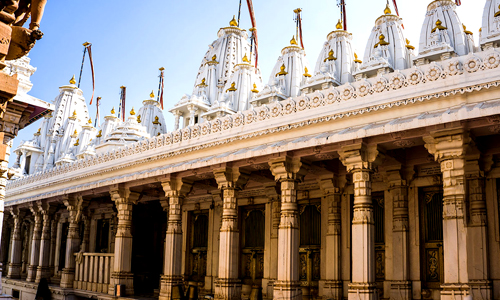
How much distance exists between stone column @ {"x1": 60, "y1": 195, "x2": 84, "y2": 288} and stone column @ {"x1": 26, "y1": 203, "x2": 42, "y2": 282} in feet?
10.8

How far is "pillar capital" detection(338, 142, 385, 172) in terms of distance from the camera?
11188mm

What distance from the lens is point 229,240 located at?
13.8 m

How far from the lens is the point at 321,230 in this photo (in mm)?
15695

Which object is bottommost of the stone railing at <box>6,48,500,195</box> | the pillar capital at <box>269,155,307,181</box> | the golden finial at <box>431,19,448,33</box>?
the pillar capital at <box>269,155,307,181</box>

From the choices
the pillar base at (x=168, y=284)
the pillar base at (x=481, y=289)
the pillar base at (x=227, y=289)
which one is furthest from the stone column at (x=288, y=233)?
the pillar base at (x=168, y=284)

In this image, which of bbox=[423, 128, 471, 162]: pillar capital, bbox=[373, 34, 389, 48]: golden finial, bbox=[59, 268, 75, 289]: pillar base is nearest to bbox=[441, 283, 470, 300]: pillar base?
bbox=[423, 128, 471, 162]: pillar capital

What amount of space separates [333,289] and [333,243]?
130 cm

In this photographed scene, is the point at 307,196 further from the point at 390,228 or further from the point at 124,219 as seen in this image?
the point at 124,219

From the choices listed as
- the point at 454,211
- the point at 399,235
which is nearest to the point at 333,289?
the point at 399,235

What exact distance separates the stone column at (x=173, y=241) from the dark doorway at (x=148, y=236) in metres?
6.99

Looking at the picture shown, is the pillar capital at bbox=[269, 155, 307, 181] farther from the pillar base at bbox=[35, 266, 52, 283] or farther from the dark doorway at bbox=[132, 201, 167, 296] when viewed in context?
the pillar base at bbox=[35, 266, 52, 283]

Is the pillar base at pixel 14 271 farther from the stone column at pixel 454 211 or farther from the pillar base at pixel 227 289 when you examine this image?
the stone column at pixel 454 211

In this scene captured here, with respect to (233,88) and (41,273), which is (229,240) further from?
(41,273)

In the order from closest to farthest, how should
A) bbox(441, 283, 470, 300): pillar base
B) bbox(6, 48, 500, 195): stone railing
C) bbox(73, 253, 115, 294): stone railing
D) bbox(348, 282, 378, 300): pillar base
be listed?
bbox(441, 283, 470, 300): pillar base → bbox(6, 48, 500, 195): stone railing → bbox(348, 282, 378, 300): pillar base → bbox(73, 253, 115, 294): stone railing
